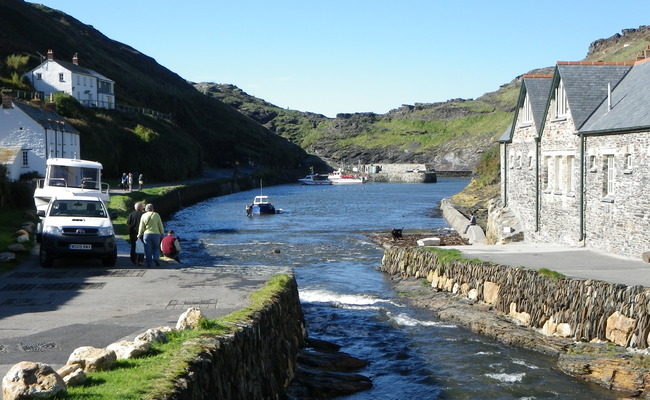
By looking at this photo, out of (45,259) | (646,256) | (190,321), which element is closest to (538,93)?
(646,256)

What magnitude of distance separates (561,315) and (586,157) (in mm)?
9169

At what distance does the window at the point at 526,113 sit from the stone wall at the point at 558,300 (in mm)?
9555

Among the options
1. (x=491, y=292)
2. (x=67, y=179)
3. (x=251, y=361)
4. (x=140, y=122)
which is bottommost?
(x=491, y=292)

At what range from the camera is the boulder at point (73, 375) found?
8.19 meters

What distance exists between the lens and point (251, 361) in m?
11.9

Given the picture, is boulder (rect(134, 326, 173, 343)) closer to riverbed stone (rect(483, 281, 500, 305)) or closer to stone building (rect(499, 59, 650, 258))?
riverbed stone (rect(483, 281, 500, 305))

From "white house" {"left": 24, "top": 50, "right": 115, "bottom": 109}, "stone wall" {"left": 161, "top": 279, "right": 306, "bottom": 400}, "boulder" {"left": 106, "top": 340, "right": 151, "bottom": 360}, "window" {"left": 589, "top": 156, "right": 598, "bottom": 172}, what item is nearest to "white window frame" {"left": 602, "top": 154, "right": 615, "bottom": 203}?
"window" {"left": 589, "top": 156, "right": 598, "bottom": 172}

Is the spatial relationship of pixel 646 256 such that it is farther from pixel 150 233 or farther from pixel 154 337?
pixel 154 337

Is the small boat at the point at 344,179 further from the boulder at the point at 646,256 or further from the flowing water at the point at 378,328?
the boulder at the point at 646,256

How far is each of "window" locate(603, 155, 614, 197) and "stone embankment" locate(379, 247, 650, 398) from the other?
16.8ft

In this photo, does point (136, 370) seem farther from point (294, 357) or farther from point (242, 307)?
point (294, 357)

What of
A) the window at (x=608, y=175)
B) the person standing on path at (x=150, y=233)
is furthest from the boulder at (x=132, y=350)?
the window at (x=608, y=175)

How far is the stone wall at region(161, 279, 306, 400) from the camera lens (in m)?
9.28

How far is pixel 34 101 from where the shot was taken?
6988cm
